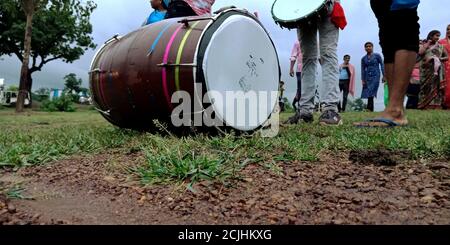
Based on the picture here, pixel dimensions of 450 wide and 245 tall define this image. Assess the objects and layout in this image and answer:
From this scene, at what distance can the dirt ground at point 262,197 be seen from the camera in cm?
118

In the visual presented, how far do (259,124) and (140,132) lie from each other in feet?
2.91

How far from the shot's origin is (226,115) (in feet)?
7.80

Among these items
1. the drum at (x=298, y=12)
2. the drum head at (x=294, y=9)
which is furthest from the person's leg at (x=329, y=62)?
the drum head at (x=294, y=9)

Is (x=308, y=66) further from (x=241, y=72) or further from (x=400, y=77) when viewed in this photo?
(x=241, y=72)

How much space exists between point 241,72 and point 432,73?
24.2 feet

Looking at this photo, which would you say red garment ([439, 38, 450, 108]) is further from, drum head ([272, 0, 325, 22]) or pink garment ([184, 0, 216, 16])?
pink garment ([184, 0, 216, 16])

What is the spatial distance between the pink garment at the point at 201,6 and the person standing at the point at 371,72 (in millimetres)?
6729

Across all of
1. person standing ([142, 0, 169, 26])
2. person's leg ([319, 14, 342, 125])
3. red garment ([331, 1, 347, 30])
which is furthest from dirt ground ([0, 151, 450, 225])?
person standing ([142, 0, 169, 26])

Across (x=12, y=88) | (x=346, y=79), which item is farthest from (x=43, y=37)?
(x=346, y=79)

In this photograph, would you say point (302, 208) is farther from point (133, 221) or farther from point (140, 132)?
point (140, 132)

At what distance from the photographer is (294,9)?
11.4 feet

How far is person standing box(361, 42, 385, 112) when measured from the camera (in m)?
9.19

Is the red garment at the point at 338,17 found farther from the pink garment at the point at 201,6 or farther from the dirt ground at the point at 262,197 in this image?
the dirt ground at the point at 262,197
